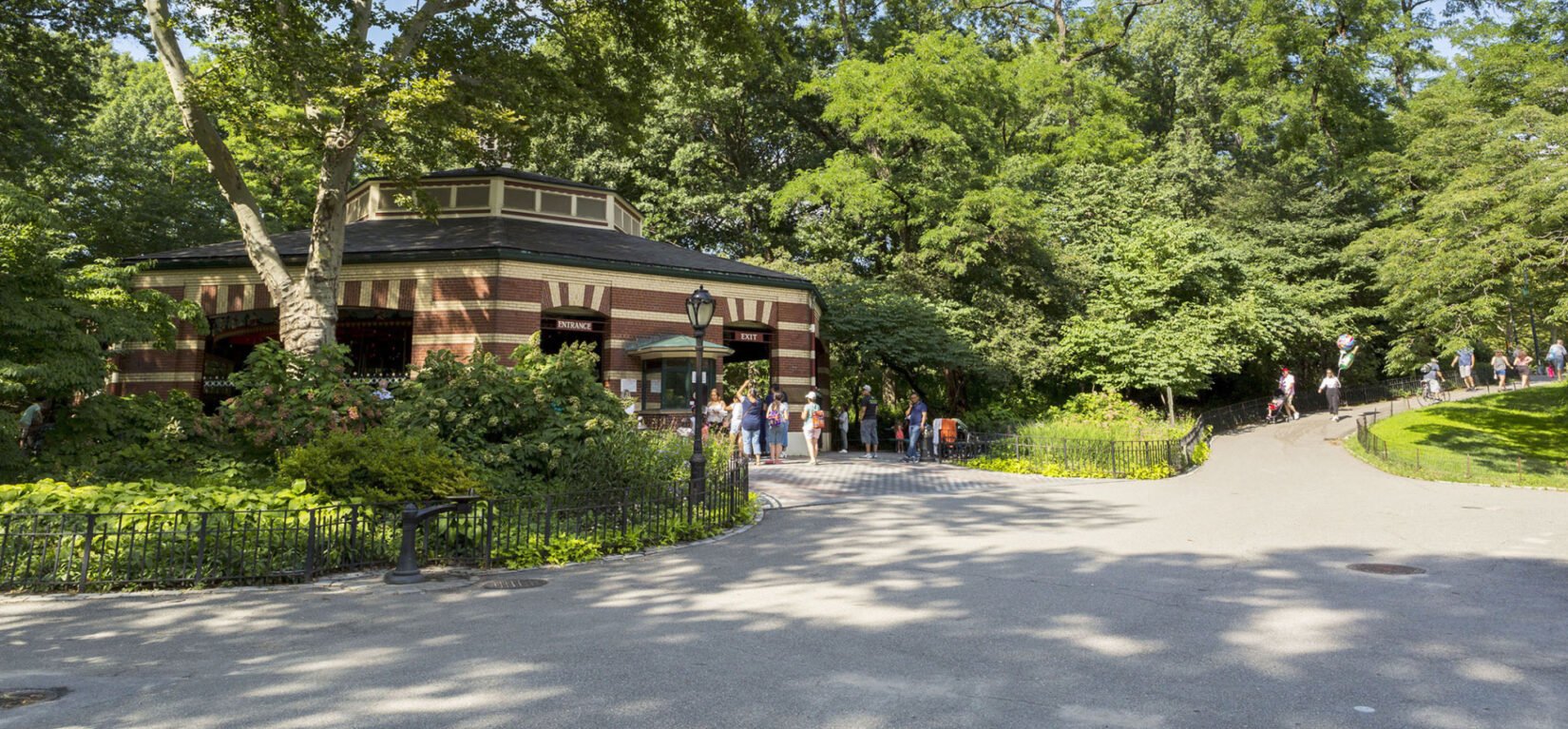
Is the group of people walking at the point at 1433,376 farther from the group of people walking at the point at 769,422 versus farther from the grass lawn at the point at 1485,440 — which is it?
the group of people walking at the point at 769,422

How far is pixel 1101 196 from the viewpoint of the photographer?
33594mm

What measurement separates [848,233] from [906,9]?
12640 mm

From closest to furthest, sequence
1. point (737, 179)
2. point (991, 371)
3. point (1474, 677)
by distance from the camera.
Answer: point (1474, 677)
point (991, 371)
point (737, 179)

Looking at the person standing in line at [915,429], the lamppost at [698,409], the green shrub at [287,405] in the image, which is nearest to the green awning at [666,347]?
the person standing in line at [915,429]

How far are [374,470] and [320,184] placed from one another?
896cm

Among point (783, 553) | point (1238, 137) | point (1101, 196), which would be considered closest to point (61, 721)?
point (783, 553)

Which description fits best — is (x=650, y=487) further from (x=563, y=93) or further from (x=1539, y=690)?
(x=563, y=93)

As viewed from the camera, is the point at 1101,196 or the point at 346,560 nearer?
the point at 346,560

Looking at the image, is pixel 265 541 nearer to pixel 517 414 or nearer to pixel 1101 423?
pixel 517 414

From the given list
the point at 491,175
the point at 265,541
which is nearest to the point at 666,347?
the point at 491,175

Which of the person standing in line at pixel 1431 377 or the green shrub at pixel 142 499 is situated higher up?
the person standing in line at pixel 1431 377

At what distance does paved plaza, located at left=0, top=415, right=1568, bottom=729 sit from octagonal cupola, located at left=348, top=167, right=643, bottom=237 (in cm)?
1791

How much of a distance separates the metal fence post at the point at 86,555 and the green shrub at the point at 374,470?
197cm

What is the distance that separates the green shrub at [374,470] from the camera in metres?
9.12
